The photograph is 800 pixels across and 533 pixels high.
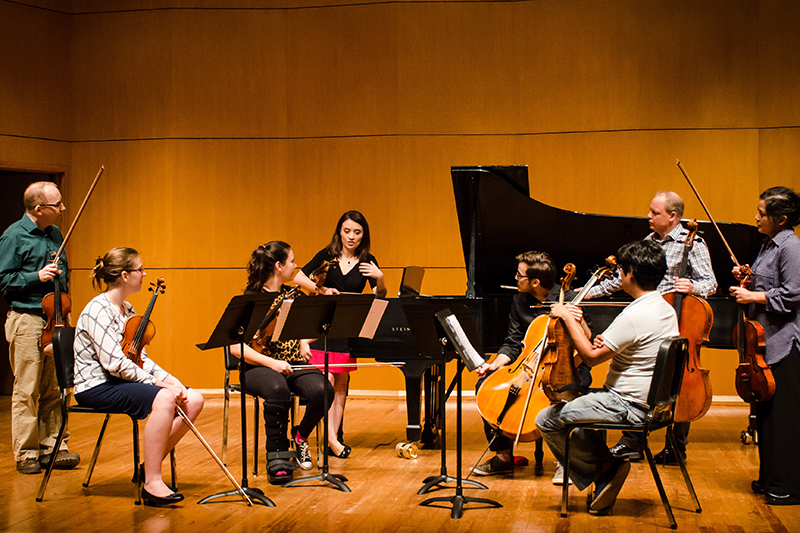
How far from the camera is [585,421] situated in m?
3.06

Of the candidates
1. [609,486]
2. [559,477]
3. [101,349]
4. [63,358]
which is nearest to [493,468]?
[559,477]

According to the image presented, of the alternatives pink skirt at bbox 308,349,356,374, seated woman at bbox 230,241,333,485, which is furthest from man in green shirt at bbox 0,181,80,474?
pink skirt at bbox 308,349,356,374

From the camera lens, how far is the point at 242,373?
3.38m

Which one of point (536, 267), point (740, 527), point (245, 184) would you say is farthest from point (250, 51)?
point (740, 527)

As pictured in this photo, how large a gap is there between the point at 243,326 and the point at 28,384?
5.11ft

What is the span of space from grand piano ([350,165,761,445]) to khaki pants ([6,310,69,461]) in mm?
1747

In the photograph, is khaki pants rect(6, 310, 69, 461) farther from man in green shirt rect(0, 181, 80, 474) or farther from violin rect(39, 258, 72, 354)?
violin rect(39, 258, 72, 354)

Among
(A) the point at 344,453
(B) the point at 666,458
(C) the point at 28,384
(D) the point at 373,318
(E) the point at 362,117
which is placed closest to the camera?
(D) the point at 373,318

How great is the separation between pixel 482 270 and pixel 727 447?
1.88 meters

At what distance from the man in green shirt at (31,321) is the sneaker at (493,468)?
2.18 meters

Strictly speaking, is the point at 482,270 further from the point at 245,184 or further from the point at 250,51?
the point at 250,51

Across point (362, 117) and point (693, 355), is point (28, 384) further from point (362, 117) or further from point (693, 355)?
point (362, 117)

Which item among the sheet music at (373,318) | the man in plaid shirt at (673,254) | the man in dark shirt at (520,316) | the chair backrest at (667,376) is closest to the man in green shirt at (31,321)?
the sheet music at (373,318)

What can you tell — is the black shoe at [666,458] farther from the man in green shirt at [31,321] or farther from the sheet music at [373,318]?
the man in green shirt at [31,321]
